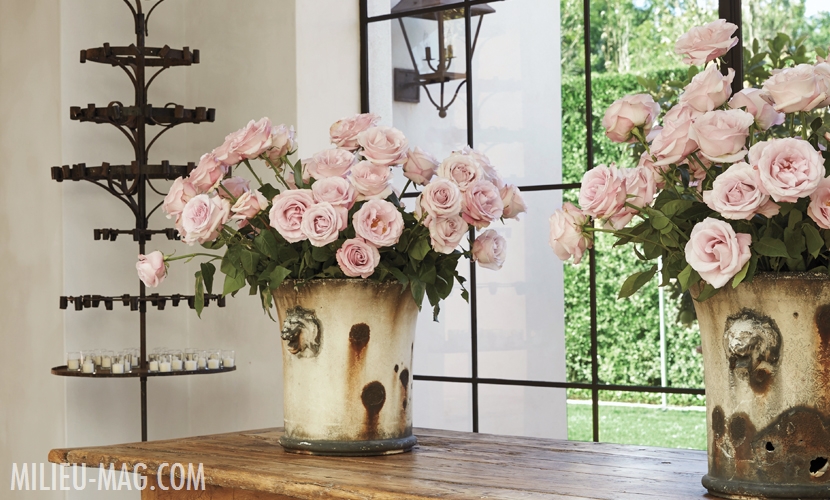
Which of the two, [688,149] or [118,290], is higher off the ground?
[688,149]

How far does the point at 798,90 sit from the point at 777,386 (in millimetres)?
339

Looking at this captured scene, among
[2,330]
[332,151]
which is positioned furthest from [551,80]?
[2,330]

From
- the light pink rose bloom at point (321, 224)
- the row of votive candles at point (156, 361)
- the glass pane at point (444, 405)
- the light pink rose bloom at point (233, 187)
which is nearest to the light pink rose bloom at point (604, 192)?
the light pink rose bloom at point (321, 224)

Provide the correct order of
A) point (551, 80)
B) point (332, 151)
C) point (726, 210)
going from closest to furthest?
point (726, 210) < point (332, 151) < point (551, 80)

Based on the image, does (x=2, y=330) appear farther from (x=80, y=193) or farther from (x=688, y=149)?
(x=688, y=149)

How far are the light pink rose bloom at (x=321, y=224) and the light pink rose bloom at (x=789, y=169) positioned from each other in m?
0.64

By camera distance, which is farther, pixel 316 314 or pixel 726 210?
pixel 316 314

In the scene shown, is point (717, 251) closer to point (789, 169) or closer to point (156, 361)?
point (789, 169)

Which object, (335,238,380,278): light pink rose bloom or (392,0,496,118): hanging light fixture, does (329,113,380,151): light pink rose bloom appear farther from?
(392,0,496,118): hanging light fixture

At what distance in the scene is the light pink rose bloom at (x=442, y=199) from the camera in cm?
150

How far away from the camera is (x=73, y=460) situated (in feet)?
5.34

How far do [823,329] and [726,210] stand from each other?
18cm

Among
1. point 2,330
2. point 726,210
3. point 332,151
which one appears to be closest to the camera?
point 726,210

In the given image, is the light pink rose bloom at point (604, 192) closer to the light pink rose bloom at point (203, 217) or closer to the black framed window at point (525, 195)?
the light pink rose bloom at point (203, 217)
